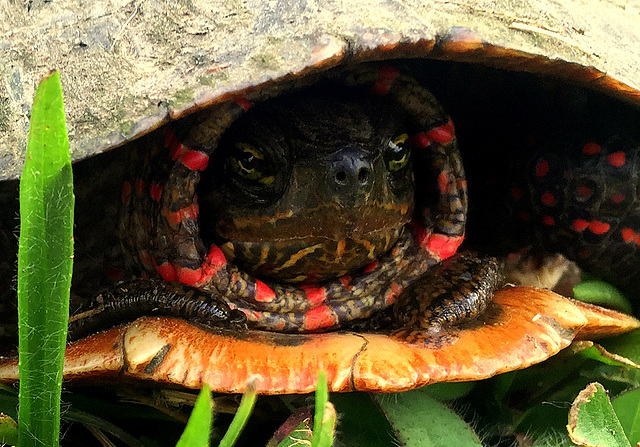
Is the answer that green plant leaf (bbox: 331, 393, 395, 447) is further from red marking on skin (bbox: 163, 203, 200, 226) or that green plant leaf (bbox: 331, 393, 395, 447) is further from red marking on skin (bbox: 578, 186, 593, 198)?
red marking on skin (bbox: 578, 186, 593, 198)

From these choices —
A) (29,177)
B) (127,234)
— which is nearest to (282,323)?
(127,234)

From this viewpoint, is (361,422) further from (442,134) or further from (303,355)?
(442,134)

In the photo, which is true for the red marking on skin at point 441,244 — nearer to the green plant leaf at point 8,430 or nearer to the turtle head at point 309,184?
the turtle head at point 309,184

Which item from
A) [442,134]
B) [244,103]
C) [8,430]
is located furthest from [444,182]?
[8,430]

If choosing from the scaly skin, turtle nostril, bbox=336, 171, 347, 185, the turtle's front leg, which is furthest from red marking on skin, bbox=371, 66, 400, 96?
the turtle's front leg

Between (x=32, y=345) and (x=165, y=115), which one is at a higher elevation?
(x=165, y=115)

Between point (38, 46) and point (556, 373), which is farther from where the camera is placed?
point (556, 373)

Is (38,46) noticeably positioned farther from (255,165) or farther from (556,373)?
(556,373)
